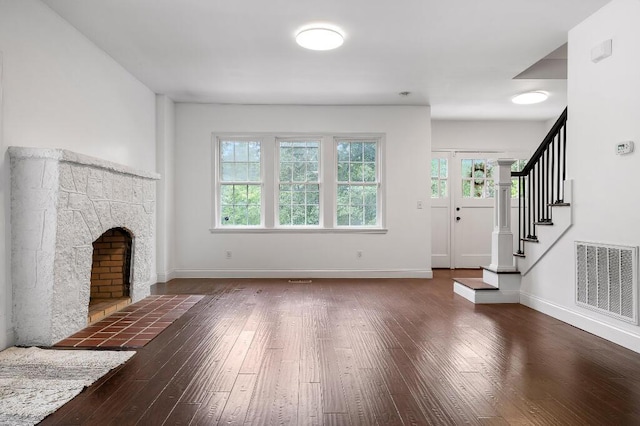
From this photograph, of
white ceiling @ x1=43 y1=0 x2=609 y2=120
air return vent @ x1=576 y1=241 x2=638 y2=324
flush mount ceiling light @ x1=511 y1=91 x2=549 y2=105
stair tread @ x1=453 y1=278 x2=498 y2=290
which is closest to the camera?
air return vent @ x1=576 y1=241 x2=638 y2=324

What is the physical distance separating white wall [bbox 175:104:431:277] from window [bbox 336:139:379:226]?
0.23 m

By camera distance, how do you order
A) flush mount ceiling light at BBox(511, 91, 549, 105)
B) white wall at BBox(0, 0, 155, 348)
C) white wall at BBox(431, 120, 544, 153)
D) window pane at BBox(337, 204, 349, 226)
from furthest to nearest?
white wall at BBox(431, 120, 544, 153), window pane at BBox(337, 204, 349, 226), flush mount ceiling light at BBox(511, 91, 549, 105), white wall at BBox(0, 0, 155, 348)

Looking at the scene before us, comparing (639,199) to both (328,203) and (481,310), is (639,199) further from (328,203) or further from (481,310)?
(328,203)

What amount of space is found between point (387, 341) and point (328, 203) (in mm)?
3326

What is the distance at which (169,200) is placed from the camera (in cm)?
577

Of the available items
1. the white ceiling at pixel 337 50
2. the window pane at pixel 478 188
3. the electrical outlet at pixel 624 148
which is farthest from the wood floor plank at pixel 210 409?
the window pane at pixel 478 188

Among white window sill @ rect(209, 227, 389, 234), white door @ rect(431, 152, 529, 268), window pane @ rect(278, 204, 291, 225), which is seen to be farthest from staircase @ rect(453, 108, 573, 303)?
window pane @ rect(278, 204, 291, 225)

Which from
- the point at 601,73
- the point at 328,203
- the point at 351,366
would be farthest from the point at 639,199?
the point at 328,203

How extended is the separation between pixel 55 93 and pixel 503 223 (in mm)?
4599

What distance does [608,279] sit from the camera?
308 cm

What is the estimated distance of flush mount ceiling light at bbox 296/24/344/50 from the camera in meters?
3.55

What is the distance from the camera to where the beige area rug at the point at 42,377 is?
192cm

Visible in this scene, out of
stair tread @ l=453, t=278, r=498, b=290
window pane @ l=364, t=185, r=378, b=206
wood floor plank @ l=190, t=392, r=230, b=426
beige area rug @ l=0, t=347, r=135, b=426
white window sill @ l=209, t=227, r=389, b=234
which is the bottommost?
wood floor plank @ l=190, t=392, r=230, b=426

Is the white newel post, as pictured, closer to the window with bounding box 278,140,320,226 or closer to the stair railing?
the stair railing
